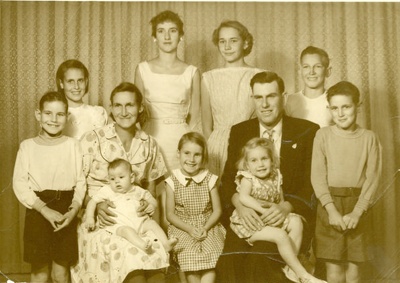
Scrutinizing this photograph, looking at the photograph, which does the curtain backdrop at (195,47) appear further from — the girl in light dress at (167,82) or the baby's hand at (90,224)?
the baby's hand at (90,224)

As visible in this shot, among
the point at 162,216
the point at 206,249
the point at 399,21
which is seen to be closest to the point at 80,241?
the point at 162,216

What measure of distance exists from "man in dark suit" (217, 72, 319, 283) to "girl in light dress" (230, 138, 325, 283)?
2 centimetres

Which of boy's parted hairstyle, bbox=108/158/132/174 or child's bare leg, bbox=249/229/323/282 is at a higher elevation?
boy's parted hairstyle, bbox=108/158/132/174

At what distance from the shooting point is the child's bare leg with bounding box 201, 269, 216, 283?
2.11 m

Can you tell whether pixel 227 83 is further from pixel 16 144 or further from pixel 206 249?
pixel 16 144

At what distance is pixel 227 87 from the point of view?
239cm

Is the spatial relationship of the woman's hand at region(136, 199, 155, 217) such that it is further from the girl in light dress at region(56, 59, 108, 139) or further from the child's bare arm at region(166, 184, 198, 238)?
the girl in light dress at region(56, 59, 108, 139)

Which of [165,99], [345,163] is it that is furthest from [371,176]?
[165,99]

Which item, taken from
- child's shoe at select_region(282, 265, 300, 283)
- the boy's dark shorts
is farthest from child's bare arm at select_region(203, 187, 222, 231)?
the boy's dark shorts

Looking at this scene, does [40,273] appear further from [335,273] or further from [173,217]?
[335,273]

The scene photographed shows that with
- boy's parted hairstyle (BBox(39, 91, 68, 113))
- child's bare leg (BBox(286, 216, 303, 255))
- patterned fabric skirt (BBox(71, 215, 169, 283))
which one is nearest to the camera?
patterned fabric skirt (BBox(71, 215, 169, 283))

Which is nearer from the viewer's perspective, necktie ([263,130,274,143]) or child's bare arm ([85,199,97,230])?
child's bare arm ([85,199,97,230])

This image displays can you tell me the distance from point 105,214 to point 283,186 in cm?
73

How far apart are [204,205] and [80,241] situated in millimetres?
525
